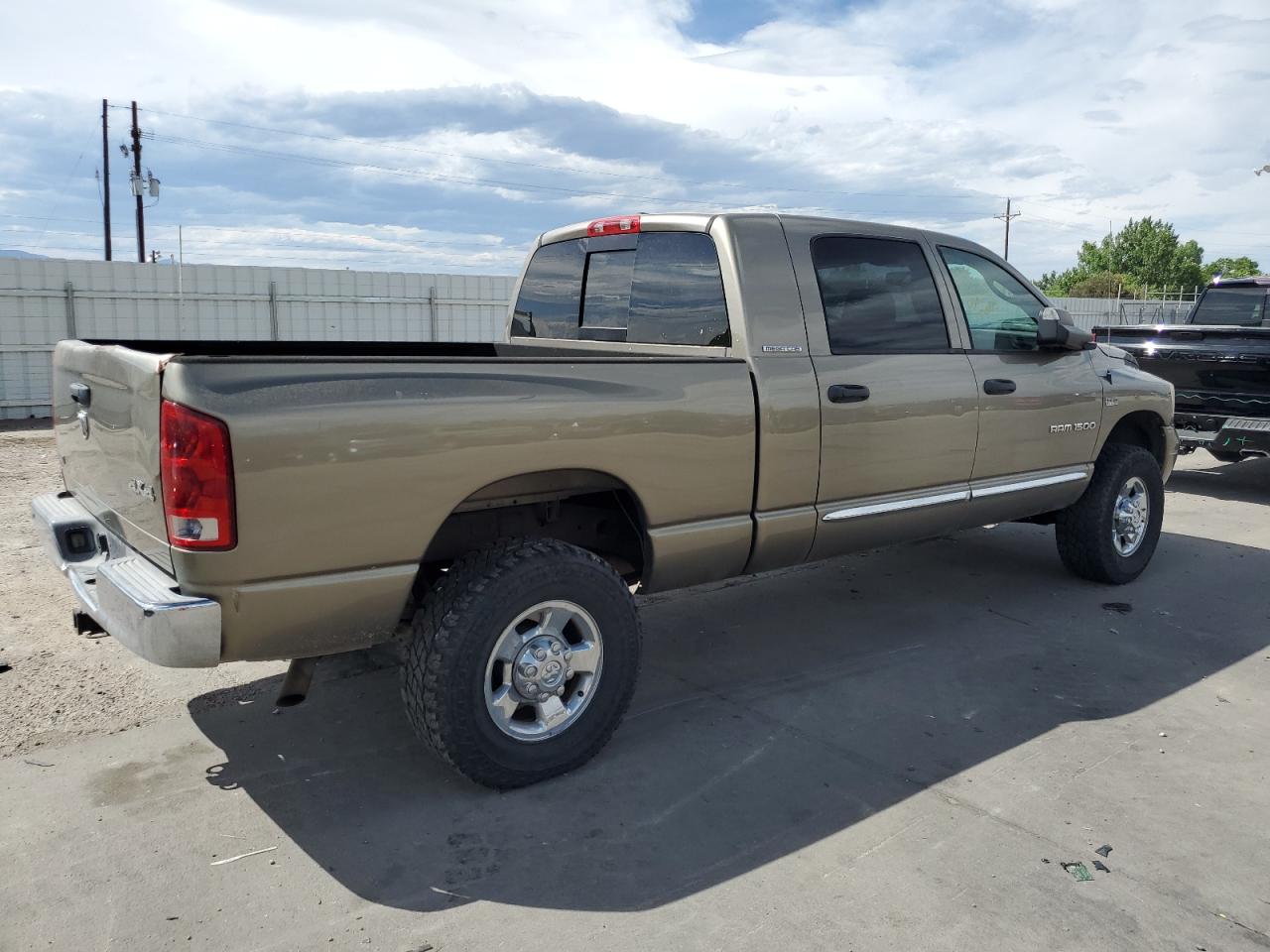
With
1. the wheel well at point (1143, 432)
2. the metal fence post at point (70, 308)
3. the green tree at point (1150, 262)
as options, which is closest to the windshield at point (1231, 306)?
the wheel well at point (1143, 432)

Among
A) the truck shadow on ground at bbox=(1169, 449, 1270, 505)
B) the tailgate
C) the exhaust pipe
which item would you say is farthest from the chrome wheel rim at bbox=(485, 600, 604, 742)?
the truck shadow on ground at bbox=(1169, 449, 1270, 505)

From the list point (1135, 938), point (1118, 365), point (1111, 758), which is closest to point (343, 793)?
point (1135, 938)

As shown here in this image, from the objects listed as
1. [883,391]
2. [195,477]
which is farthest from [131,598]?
[883,391]

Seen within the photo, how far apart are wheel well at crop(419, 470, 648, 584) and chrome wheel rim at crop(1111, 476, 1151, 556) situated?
3371 millimetres

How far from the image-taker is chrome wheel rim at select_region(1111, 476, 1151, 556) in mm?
5973

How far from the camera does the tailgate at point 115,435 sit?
2914 millimetres

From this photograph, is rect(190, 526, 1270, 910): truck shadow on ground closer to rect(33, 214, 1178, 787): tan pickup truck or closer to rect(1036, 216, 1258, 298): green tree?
rect(33, 214, 1178, 787): tan pickup truck

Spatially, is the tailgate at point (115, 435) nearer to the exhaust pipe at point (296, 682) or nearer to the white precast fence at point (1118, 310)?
the exhaust pipe at point (296, 682)

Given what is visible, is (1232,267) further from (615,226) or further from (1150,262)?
(615,226)

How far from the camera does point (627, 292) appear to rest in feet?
15.2

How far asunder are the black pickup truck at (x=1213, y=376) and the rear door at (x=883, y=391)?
507cm

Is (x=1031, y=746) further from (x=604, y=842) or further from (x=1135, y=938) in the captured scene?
(x=604, y=842)

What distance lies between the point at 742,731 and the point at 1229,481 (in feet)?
27.3

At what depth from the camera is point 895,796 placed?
3445 mm
